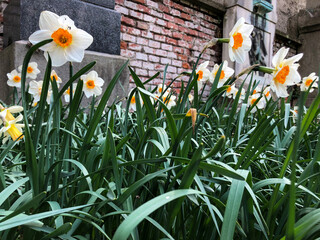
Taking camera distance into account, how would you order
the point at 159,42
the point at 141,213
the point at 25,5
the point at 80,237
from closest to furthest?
the point at 141,213
the point at 80,237
the point at 25,5
the point at 159,42

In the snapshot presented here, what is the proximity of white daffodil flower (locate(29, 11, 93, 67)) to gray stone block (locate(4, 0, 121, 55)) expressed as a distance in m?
1.54

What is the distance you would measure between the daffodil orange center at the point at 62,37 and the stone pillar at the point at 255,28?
3757 millimetres

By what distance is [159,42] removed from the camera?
11.9 ft

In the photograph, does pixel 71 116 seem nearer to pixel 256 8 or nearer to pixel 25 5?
pixel 25 5

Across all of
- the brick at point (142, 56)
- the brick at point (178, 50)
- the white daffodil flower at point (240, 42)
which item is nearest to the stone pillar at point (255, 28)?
the brick at point (178, 50)

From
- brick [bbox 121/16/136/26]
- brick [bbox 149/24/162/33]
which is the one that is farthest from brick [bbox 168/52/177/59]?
brick [bbox 121/16/136/26]

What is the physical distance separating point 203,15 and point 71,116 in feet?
13.0

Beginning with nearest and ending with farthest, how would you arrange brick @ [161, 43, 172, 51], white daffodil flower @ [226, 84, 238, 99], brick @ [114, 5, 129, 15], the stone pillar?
white daffodil flower @ [226, 84, 238, 99], brick @ [114, 5, 129, 15], brick @ [161, 43, 172, 51], the stone pillar

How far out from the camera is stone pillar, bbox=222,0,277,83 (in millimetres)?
4129

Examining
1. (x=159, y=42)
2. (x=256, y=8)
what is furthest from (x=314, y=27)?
(x=159, y=42)

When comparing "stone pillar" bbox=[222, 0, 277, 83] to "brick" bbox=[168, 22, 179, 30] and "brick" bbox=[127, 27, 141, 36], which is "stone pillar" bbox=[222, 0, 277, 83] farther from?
"brick" bbox=[127, 27, 141, 36]

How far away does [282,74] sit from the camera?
2.29 feet

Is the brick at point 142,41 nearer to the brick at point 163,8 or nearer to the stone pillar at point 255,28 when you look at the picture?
the brick at point 163,8

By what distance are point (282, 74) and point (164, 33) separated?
3.15m
